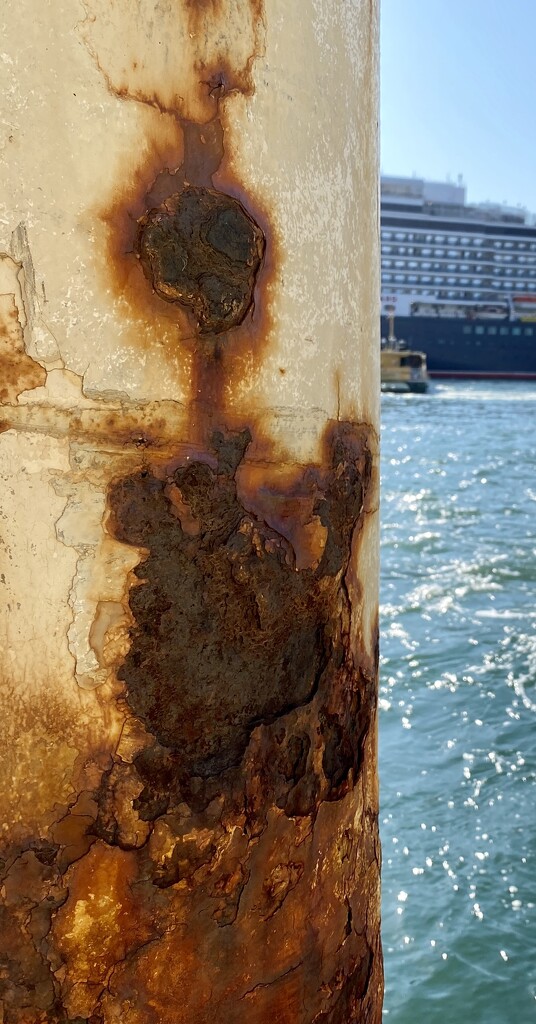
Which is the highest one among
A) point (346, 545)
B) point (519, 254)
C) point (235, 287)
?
point (519, 254)

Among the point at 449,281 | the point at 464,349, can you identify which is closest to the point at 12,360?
the point at 464,349

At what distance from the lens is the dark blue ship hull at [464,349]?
47.8m

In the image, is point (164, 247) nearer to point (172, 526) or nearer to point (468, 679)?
point (172, 526)

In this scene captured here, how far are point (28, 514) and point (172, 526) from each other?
0.14 meters

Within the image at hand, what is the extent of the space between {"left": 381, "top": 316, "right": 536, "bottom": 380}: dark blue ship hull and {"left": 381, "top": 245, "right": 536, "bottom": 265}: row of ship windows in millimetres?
15396

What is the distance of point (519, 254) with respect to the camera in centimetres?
6562

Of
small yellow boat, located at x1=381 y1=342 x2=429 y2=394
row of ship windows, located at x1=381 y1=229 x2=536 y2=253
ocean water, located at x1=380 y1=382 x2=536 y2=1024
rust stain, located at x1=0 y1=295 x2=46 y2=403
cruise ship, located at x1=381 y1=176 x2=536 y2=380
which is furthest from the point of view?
Answer: row of ship windows, located at x1=381 y1=229 x2=536 y2=253

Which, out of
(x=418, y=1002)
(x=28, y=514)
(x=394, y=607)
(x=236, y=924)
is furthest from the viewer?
(x=394, y=607)

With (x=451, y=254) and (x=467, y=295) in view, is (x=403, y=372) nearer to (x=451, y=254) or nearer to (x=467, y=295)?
(x=467, y=295)

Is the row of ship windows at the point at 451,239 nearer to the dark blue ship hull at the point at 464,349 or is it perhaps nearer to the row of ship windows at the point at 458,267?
the row of ship windows at the point at 458,267

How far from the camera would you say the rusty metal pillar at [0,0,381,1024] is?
833 mm

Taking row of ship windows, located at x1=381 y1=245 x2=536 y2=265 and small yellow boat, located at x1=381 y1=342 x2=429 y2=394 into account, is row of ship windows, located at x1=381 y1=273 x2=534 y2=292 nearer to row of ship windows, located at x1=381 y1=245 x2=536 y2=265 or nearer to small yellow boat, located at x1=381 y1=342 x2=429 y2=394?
row of ship windows, located at x1=381 y1=245 x2=536 y2=265

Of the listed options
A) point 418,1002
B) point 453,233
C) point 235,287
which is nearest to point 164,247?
point 235,287

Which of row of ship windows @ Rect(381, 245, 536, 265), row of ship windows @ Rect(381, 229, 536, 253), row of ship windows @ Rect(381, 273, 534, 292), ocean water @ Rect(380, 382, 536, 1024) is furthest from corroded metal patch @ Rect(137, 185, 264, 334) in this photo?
row of ship windows @ Rect(381, 245, 536, 265)
